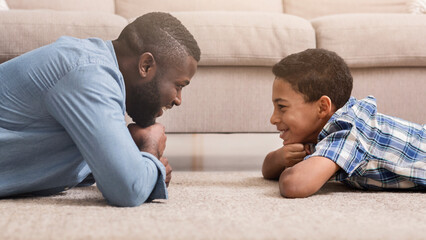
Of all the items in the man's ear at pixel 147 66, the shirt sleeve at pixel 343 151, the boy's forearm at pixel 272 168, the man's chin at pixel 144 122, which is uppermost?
the man's ear at pixel 147 66

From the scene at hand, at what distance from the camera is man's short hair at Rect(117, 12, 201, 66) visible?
1.11 metres

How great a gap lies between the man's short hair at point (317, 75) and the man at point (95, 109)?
30 centimetres

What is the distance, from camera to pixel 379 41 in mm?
1853

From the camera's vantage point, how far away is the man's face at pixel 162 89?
44.0 inches

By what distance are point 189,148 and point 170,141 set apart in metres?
0.19

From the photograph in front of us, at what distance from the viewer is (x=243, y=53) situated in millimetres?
1814

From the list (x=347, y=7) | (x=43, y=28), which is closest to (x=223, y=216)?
(x=43, y=28)

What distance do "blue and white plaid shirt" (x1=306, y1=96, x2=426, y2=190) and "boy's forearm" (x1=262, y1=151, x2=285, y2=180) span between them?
197 mm

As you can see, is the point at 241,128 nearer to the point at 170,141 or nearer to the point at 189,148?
the point at 189,148

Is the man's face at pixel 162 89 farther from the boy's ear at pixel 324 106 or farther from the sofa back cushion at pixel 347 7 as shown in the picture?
the sofa back cushion at pixel 347 7

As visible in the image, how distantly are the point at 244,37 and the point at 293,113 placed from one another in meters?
0.61

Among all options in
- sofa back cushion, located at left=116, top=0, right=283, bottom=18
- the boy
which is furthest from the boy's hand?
sofa back cushion, located at left=116, top=0, right=283, bottom=18

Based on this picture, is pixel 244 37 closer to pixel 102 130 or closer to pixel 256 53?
pixel 256 53

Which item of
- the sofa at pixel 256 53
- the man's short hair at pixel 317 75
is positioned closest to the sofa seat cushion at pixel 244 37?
the sofa at pixel 256 53
